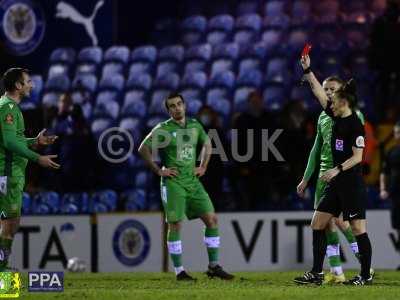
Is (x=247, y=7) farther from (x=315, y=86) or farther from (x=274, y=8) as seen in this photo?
(x=315, y=86)

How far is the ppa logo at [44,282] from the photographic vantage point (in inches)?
390

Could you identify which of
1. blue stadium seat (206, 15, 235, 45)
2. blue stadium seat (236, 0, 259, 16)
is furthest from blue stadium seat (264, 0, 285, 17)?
blue stadium seat (206, 15, 235, 45)

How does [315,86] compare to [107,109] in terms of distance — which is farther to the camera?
[107,109]

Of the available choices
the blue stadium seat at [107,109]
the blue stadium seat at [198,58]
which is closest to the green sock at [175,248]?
the blue stadium seat at [107,109]

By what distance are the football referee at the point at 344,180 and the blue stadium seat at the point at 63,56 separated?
9.93 meters

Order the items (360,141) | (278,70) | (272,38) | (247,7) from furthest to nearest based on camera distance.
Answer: (247,7) < (272,38) < (278,70) < (360,141)

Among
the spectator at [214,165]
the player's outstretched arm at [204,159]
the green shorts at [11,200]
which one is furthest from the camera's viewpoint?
the spectator at [214,165]

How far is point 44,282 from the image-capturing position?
392 inches

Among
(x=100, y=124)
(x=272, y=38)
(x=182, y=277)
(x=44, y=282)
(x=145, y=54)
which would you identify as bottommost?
(x=182, y=277)

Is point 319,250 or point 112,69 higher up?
point 112,69

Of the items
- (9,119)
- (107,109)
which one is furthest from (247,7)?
(9,119)

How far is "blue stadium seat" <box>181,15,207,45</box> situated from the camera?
64.0 feet

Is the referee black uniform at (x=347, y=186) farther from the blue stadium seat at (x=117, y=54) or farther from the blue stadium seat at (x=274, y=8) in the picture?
the blue stadium seat at (x=117, y=54)

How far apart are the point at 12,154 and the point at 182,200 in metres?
2.14
